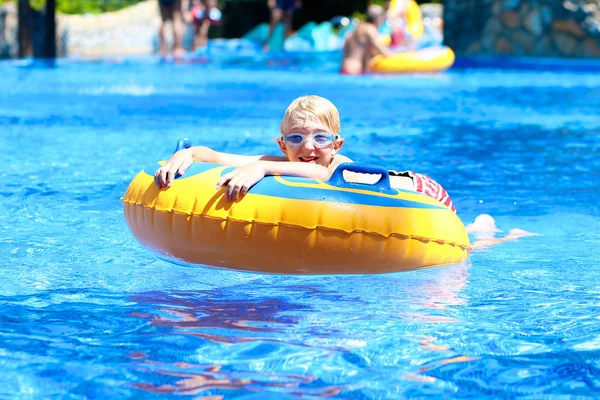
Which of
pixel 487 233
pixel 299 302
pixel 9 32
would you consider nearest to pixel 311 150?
pixel 299 302

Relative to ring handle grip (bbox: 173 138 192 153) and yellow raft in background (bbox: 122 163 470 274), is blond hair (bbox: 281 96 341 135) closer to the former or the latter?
yellow raft in background (bbox: 122 163 470 274)

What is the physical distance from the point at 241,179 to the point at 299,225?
0.27 m

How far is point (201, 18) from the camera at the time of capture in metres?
18.5

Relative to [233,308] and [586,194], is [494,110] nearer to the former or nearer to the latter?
[586,194]

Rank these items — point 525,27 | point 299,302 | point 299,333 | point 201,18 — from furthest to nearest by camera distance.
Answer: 1. point 201,18
2. point 525,27
3. point 299,302
4. point 299,333

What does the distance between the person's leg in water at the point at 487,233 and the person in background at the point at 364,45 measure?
27.1ft

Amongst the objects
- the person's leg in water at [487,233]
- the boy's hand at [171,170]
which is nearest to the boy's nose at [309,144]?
the boy's hand at [171,170]

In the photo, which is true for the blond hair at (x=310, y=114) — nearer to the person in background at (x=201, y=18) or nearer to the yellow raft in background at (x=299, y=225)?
the yellow raft in background at (x=299, y=225)

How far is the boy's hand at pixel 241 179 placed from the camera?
3.54 meters

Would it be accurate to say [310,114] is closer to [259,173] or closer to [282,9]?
[259,173]

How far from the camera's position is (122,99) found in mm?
10672

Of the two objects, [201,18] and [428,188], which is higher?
[428,188]

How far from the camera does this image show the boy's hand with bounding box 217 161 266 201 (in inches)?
139

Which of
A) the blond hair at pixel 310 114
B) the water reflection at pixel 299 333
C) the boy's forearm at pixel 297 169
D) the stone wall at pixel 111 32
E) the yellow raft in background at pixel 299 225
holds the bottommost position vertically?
the stone wall at pixel 111 32
